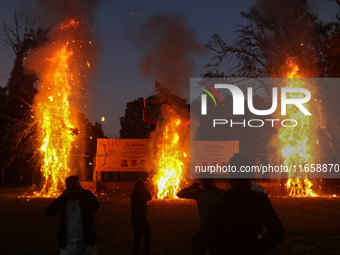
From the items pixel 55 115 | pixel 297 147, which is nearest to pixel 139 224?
pixel 55 115

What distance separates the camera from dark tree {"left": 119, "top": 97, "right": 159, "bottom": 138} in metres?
52.6

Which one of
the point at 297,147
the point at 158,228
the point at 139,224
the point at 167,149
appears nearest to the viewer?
the point at 139,224

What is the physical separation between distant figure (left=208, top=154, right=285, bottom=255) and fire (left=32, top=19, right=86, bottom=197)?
19415 millimetres

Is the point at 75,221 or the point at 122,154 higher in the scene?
the point at 122,154

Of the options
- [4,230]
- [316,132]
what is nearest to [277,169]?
[316,132]

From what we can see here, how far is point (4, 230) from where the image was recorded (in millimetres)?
11688

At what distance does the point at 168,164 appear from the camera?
22.0 metres

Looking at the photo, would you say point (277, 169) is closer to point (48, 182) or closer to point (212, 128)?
point (48, 182)

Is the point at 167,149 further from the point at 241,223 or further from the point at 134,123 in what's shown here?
the point at 134,123

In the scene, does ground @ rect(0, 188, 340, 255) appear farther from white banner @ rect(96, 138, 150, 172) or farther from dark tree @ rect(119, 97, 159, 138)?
dark tree @ rect(119, 97, 159, 138)

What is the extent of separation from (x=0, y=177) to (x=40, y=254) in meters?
29.5

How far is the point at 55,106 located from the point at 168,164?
240 inches

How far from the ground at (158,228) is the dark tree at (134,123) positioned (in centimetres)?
3412

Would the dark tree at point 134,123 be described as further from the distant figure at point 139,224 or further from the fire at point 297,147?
the distant figure at point 139,224
